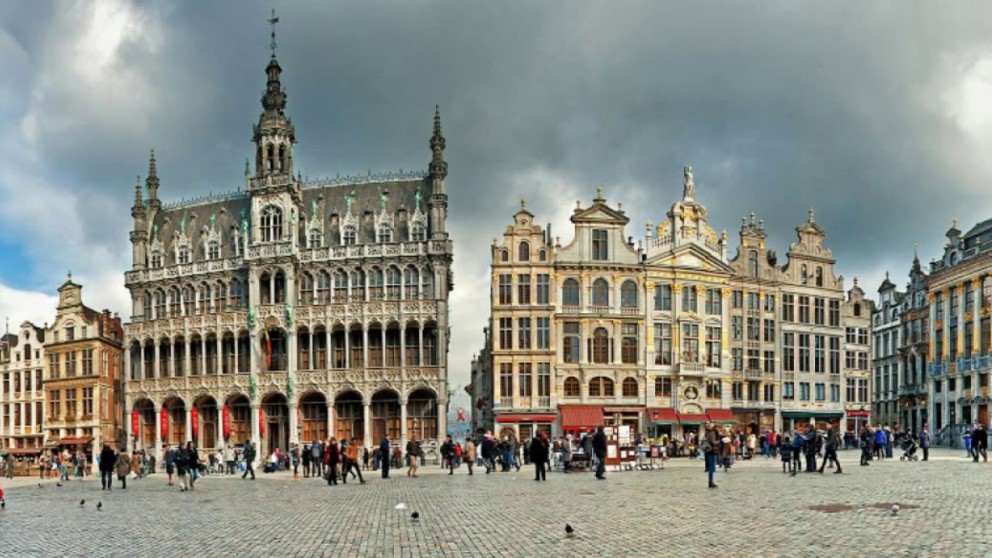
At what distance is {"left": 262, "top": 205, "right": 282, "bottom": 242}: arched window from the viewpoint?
77.9 meters

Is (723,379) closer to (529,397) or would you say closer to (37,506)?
(529,397)

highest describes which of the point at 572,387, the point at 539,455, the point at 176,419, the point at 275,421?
the point at 572,387

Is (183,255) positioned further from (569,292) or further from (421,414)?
(569,292)

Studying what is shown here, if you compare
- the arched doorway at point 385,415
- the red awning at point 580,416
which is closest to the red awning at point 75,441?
the arched doorway at point 385,415

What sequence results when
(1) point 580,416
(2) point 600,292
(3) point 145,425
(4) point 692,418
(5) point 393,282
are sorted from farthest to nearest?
1. (3) point 145,425
2. (5) point 393,282
3. (4) point 692,418
4. (2) point 600,292
5. (1) point 580,416

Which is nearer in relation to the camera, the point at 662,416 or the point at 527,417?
the point at 527,417

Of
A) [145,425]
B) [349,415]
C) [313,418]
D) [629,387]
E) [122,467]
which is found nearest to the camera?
[122,467]

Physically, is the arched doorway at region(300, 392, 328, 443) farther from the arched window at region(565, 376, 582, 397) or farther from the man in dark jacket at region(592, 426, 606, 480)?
the man in dark jacket at region(592, 426, 606, 480)

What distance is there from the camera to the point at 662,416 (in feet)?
237

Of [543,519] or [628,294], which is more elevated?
[628,294]

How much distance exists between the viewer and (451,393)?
2908 inches

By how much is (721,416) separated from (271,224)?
35667 millimetres

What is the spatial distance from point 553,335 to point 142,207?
37.3 metres

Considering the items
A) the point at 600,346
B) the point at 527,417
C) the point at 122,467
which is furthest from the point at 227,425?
the point at 122,467
